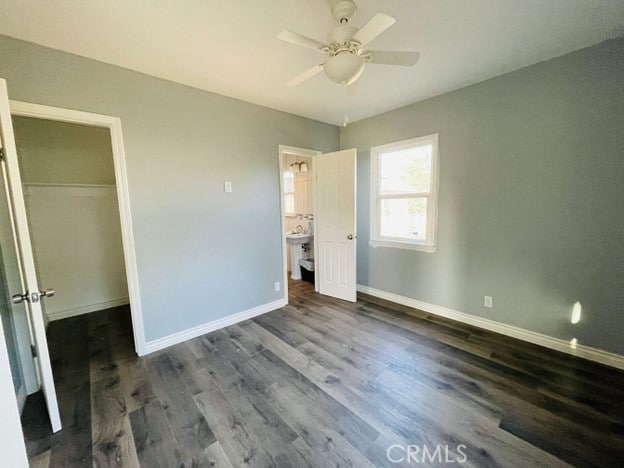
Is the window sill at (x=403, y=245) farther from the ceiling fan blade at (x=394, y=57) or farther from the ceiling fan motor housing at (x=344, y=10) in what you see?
the ceiling fan motor housing at (x=344, y=10)

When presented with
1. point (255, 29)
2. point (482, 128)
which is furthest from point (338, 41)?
point (482, 128)

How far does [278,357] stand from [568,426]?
78.5 inches

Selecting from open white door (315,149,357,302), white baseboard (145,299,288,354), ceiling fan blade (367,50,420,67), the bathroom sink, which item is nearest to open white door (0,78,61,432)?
white baseboard (145,299,288,354)

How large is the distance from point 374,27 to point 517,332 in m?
2.89

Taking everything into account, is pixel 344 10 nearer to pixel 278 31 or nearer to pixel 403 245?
pixel 278 31

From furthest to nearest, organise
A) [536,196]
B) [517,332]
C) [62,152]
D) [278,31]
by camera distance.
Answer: [62,152]
[517,332]
[536,196]
[278,31]

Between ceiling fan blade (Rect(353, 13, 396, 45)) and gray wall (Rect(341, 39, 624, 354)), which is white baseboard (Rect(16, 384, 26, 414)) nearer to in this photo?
ceiling fan blade (Rect(353, 13, 396, 45))

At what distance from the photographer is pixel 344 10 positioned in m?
1.38

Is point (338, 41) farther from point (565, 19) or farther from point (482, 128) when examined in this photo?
point (482, 128)

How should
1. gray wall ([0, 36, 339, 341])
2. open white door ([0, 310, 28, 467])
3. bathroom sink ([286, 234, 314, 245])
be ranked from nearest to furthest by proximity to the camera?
open white door ([0, 310, 28, 467]), gray wall ([0, 36, 339, 341]), bathroom sink ([286, 234, 314, 245])

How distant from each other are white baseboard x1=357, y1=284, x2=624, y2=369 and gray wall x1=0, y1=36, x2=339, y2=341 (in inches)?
68.1

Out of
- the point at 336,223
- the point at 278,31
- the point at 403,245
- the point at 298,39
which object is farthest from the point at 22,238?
the point at 403,245

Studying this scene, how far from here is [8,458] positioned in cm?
68

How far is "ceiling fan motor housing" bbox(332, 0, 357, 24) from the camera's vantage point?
4.46ft
